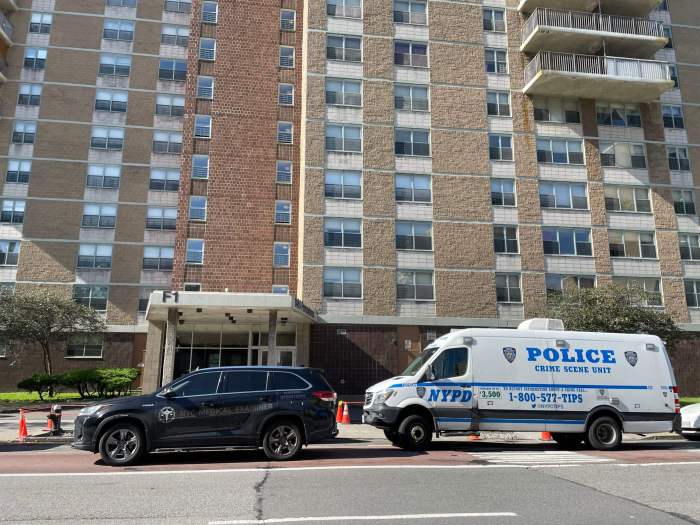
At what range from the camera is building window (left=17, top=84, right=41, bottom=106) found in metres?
39.1

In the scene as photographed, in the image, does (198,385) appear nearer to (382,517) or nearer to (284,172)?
(382,517)

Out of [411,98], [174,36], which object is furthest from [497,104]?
[174,36]

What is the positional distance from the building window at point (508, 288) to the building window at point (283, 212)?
40.0 ft

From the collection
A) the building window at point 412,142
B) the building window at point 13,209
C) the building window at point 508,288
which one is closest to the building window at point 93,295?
the building window at point 13,209

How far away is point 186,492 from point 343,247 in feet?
75.3

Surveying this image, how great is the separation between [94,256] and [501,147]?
A: 26.7m

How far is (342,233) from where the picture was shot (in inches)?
1206

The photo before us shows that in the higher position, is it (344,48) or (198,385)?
(344,48)

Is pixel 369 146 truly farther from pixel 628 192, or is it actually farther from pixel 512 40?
pixel 628 192

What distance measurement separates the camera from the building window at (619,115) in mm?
34594

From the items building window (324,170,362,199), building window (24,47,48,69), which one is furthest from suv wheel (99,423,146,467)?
building window (24,47,48,69)

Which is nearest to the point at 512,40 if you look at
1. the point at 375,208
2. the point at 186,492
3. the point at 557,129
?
the point at 557,129

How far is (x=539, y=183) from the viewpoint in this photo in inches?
1303

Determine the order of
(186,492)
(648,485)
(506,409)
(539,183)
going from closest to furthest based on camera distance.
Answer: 1. (186,492)
2. (648,485)
3. (506,409)
4. (539,183)
